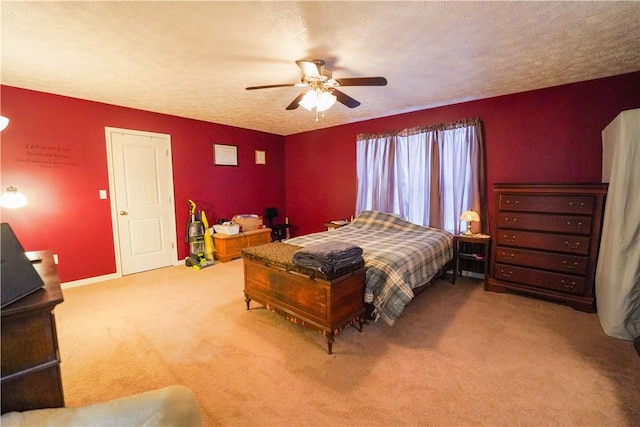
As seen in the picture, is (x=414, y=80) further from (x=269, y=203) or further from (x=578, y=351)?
(x=269, y=203)

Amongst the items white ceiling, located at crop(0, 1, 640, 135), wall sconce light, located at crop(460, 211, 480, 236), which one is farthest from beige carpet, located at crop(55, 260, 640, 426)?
white ceiling, located at crop(0, 1, 640, 135)

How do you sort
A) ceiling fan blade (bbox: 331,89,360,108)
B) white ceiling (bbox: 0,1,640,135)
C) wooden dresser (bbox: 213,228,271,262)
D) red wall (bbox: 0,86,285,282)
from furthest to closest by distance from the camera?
wooden dresser (bbox: 213,228,271,262), red wall (bbox: 0,86,285,282), ceiling fan blade (bbox: 331,89,360,108), white ceiling (bbox: 0,1,640,135)

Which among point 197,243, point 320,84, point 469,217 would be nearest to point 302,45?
point 320,84

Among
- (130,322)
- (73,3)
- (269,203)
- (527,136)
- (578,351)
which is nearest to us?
(73,3)

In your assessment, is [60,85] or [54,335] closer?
[54,335]

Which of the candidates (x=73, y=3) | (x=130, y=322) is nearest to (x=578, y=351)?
(x=130, y=322)

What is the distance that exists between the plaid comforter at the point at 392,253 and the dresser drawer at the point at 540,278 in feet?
2.00

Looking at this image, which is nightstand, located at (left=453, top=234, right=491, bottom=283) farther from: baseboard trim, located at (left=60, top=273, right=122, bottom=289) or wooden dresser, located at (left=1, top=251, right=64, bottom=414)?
baseboard trim, located at (left=60, top=273, right=122, bottom=289)

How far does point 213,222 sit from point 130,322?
246 cm

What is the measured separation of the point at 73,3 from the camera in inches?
65.5

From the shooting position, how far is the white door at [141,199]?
3.82 metres

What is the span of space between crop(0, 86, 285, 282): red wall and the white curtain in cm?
278

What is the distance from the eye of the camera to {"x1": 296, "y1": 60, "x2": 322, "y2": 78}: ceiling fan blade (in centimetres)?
214

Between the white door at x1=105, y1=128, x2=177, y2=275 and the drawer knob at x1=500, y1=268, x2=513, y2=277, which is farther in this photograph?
the white door at x1=105, y1=128, x2=177, y2=275
